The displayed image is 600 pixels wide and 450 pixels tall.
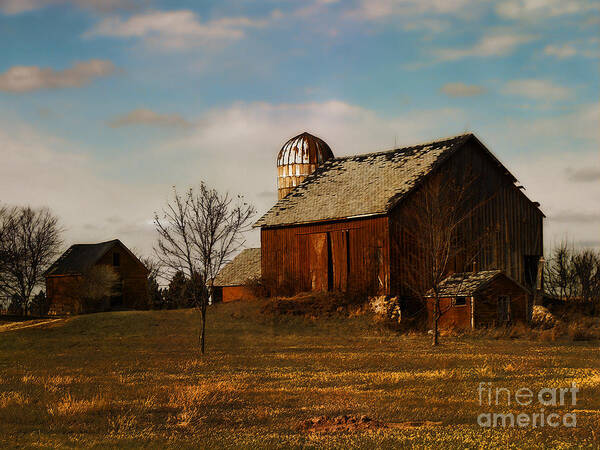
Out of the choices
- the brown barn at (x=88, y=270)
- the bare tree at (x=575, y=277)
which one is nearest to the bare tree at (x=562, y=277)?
the bare tree at (x=575, y=277)

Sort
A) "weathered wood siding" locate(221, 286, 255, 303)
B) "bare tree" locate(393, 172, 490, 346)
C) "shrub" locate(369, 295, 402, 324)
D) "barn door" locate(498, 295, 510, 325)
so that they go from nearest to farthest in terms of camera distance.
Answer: "barn door" locate(498, 295, 510, 325) → "bare tree" locate(393, 172, 490, 346) → "shrub" locate(369, 295, 402, 324) → "weathered wood siding" locate(221, 286, 255, 303)

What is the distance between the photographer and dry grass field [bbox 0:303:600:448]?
10.8 meters

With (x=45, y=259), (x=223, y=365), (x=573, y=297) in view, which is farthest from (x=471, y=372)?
(x=45, y=259)

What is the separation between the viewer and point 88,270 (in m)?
60.4

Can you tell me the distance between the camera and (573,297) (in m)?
47.3

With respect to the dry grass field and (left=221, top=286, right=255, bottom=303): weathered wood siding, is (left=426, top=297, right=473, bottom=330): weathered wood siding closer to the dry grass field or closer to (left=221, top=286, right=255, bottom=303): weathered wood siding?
the dry grass field

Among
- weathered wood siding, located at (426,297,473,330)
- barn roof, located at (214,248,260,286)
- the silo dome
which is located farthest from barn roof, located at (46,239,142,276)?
weathered wood siding, located at (426,297,473,330)

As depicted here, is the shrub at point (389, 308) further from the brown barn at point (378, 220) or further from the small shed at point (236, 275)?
the small shed at point (236, 275)

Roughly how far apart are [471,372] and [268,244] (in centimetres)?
2598

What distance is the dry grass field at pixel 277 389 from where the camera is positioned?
10.8m

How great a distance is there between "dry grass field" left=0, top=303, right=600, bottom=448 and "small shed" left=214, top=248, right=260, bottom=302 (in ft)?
76.2

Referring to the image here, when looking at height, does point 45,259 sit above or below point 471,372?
above

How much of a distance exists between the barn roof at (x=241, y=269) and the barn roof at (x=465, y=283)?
19.4 m

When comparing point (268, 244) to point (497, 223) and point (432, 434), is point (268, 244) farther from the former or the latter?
point (432, 434)
